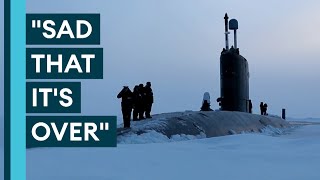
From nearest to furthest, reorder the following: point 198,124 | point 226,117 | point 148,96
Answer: point 148,96 → point 198,124 → point 226,117

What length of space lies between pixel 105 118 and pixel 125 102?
7.60 m

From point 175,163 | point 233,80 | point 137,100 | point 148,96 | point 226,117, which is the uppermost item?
point 233,80

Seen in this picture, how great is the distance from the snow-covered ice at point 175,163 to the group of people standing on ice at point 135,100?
4.77 m

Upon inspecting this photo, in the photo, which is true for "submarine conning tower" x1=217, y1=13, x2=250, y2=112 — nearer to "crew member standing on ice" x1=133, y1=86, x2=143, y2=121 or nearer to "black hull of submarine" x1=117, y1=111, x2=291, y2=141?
"black hull of submarine" x1=117, y1=111, x2=291, y2=141

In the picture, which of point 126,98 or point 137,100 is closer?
point 126,98

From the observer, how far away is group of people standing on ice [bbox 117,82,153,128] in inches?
535

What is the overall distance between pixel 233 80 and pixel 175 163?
1497cm

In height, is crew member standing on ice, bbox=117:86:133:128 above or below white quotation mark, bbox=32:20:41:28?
below

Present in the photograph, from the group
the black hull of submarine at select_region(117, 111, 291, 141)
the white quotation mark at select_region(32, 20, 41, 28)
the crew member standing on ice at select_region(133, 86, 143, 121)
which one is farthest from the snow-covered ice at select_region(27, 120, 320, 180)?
the crew member standing on ice at select_region(133, 86, 143, 121)

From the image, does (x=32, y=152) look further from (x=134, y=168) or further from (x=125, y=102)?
(x=125, y=102)

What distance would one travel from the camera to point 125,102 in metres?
13.6

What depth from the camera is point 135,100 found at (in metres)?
15.0

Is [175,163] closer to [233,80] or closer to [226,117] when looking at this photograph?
[226,117]

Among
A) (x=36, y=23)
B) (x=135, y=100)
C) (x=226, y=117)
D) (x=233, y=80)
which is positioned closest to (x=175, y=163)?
(x=36, y=23)
